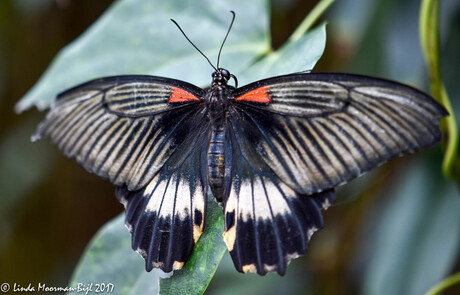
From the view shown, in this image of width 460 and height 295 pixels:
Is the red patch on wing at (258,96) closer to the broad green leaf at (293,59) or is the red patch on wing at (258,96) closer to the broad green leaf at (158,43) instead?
the broad green leaf at (293,59)

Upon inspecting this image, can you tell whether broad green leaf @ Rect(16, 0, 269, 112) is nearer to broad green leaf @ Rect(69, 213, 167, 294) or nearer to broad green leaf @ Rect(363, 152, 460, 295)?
broad green leaf @ Rect(69, 213, 167, 294)

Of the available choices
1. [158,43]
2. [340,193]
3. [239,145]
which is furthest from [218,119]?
[340,193]

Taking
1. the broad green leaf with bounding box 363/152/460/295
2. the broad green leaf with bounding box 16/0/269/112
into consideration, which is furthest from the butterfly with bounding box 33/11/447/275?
the broad green leaf with bounding box 363/152/460/295

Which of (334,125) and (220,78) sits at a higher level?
(220,78)

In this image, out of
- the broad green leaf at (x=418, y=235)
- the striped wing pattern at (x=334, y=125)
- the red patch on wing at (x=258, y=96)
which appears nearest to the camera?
the striped wing pattern at (x=334, y=125)

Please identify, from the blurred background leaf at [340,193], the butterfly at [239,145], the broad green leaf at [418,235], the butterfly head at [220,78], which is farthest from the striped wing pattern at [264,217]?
the broad green leaf at [418,235]

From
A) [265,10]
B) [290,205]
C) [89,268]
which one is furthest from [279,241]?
[265,10]

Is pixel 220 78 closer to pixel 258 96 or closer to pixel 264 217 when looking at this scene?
pixel 258 96
